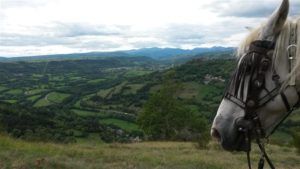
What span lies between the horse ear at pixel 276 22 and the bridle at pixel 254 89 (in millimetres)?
59

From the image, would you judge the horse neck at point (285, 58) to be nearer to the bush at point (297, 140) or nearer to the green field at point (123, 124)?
the bush at point (297, 140)

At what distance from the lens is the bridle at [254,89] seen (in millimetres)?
3279

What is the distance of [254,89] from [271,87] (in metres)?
0.14

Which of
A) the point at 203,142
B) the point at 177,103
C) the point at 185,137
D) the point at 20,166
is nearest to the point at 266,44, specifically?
the point at 20,166

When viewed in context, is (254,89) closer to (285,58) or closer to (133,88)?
(285,58)

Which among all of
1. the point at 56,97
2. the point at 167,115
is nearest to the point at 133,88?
the point at 56,97

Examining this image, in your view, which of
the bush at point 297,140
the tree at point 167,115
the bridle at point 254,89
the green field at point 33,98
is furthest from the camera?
the green field at point 33,98

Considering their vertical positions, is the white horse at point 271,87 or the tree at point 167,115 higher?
the white horse at point 271,87

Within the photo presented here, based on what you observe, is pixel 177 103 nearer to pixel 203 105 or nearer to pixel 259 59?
pixel 203 105

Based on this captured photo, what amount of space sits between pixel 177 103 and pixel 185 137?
15069mm

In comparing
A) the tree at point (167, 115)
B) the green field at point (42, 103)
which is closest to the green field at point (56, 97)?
the green field at point (42, 103)

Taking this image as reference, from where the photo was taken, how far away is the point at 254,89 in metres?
3.33

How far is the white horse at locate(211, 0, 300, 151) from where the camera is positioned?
319 centimetres

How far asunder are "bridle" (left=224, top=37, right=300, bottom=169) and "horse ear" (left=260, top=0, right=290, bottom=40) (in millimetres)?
59
